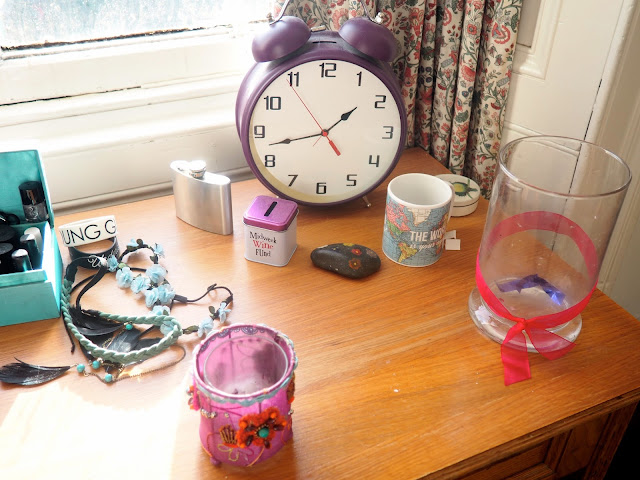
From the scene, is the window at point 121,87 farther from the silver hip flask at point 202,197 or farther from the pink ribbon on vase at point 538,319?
the pink ribbon on vase at point 538,319

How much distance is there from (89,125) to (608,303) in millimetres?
898

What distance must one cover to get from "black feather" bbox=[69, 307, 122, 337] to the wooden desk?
0.02m

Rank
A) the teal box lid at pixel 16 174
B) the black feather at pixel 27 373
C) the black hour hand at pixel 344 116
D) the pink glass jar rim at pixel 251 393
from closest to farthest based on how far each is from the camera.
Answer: the pink glass jar rim at pixel 251 393, the black feather at pixel 27 373, the teal box lid at pixel 16 174, the black hour hand at pixel 344 116

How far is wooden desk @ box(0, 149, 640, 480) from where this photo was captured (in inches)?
23.8

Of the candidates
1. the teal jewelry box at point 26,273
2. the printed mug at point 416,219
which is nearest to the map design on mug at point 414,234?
the printed mug at point 416,219

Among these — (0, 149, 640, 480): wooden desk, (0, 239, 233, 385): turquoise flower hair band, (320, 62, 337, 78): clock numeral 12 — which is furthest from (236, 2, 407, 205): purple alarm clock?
(0, 239, 233, 385): turquoise flower hair band

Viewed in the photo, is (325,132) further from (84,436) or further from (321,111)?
(84,436)

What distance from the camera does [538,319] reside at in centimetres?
73

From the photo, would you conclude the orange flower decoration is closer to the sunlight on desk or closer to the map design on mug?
the sunlight on desk

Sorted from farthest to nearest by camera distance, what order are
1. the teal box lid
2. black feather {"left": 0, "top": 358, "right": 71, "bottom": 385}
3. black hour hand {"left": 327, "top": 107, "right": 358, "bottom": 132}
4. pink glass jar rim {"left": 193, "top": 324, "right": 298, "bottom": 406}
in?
black hour hand {"left": 327, "top": 107, "right": 358, "bottom": 132} < the teal box lid < black feather {"left": 0, "top": 358, "right": 71, "bottom": 385} < pink glass jar rim {"left": 193, "top": 324, "right": 298, "bottom": 406}

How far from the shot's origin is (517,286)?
830mm

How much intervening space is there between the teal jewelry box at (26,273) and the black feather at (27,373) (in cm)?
8

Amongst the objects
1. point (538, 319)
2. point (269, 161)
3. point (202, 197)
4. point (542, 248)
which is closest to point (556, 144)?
point (542, 248)

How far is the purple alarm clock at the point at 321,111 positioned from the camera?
0.86m
